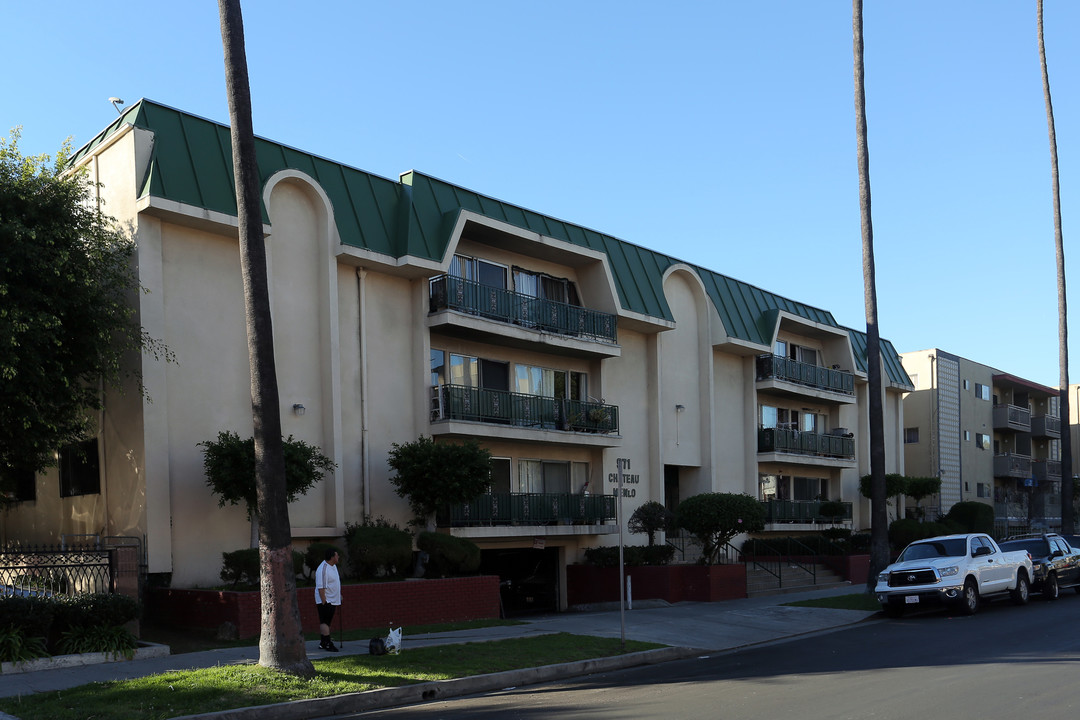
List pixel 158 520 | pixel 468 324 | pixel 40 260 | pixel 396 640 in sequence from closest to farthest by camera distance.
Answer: pixel 396 640 → pixel 40 260 → pixel 158 520 → pixel 468 324

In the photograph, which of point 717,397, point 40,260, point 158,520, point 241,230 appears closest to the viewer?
point 241,230

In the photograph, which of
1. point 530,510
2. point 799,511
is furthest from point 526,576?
point 799,511

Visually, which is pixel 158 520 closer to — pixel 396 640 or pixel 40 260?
pixel 40 260

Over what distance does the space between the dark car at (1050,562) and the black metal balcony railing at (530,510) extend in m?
10.3

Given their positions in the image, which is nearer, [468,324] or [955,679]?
[955,679]

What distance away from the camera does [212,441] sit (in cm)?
1980


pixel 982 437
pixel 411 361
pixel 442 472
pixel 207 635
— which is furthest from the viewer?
pixel 982 437

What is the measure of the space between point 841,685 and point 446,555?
10.4 m

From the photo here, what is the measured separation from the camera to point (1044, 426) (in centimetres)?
6119

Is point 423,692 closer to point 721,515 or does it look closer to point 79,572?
point 79,572

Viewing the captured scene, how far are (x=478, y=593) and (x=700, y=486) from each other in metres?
13.0

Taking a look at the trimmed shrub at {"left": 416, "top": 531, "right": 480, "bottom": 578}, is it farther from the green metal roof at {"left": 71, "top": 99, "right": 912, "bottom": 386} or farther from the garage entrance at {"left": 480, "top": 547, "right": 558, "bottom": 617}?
the green metal roof at {"left": 71, "top": 99, "right": 912, "bottom": 386}

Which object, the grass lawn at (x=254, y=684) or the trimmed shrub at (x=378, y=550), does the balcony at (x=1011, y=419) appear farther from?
the grass lawn at (x=254, y=684)

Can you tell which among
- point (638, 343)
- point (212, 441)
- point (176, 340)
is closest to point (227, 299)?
point (176, 340)
